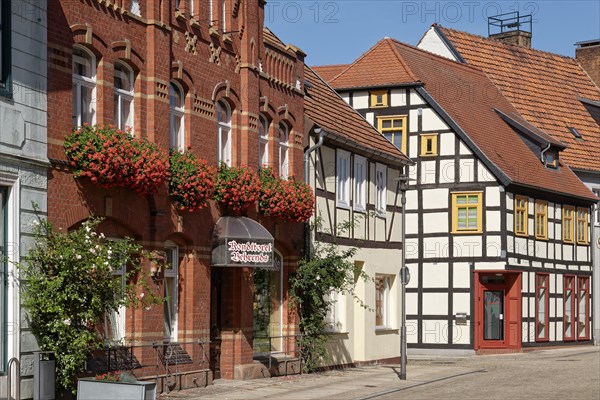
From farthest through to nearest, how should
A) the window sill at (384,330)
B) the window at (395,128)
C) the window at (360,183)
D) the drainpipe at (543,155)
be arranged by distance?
the drainpipe at (543,155) < the window at (395,128) < the window sill at (384,330) < the window at (360,183)

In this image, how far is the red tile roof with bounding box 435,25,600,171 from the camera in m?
46.0

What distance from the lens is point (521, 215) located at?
40.0m

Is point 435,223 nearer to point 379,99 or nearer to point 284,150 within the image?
point 379,99

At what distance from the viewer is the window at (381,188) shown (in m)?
31.8

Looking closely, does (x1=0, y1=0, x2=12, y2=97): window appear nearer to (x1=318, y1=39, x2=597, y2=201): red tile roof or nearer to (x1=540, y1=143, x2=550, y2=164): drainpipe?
(x1=318, y1=39, x2=597, y2=201): red tile roof

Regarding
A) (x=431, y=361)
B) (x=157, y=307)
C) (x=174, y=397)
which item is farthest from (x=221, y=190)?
(x=431, y=361)

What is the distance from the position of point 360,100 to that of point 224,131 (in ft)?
56.2

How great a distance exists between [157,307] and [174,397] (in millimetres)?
1671

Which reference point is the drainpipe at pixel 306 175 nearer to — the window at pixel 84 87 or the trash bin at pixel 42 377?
the window at pixel 84 87

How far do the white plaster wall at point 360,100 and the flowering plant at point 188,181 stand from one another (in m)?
19.5

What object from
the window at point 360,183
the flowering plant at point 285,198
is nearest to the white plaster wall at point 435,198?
the window at point 360,183

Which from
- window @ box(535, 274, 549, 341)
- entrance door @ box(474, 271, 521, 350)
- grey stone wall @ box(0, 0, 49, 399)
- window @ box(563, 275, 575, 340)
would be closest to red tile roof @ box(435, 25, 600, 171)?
window @ box(563, 275, 575, 340)

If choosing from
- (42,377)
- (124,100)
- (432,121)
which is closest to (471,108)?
(432,121)

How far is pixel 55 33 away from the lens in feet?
58.4
